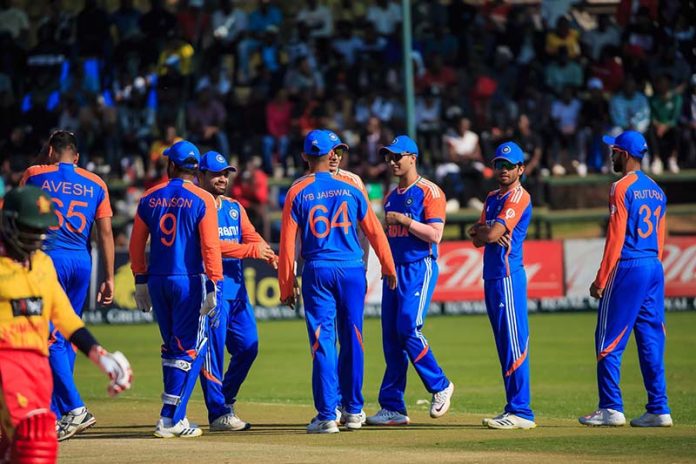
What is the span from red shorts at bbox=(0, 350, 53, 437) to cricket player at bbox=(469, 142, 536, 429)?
532 centimetres

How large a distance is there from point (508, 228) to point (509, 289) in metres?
0.53

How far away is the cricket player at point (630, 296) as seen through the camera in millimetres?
12141

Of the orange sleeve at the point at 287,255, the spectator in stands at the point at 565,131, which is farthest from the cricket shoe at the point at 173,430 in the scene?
the spectator in stands at the point at 565,131

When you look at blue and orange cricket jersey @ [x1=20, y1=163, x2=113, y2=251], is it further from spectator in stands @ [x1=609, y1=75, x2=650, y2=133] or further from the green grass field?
spectator in stands @ [x1=609, y1=75, x2=650, y2=133]

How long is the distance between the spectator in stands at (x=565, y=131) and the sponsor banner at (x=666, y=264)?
372cm

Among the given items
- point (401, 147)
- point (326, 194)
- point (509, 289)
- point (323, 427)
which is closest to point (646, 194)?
point (509, 289)

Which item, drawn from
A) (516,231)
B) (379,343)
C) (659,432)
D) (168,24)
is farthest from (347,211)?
(168,24)

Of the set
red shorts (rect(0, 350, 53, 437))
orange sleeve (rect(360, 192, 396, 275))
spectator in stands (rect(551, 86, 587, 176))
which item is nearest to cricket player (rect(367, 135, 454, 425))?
orange sleeve (rect(360, 192, 396, 275))

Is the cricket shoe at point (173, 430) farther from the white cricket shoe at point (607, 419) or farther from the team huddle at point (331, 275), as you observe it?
the white cricket shoe at point (607, 419)

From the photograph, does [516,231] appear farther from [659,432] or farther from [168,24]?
[168,24]

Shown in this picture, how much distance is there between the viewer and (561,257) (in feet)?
82.8

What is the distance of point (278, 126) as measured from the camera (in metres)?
29.1

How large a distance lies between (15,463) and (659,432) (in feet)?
20.4

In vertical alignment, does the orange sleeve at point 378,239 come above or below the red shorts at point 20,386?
above
